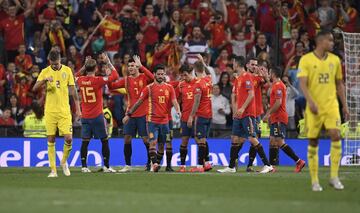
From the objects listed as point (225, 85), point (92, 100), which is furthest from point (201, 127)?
point (225, 85)

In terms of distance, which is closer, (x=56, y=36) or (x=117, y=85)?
(x=117, y=85)

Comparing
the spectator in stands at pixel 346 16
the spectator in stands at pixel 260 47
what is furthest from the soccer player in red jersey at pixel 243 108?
the spectator in stands at pixel 346 16

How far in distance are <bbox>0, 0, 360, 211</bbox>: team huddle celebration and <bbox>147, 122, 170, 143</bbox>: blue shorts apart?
27 mm

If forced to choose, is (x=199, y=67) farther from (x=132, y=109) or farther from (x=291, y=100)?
(x=291, y=100)

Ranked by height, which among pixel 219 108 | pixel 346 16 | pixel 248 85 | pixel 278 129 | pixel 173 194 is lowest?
pixel 173 194

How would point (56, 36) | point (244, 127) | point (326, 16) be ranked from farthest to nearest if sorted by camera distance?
point (326, 16) → point (56, 36) → point (244, 127)

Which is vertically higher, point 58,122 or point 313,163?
point 58,122

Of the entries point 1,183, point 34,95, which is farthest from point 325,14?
point 1,183

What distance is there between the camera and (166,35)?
29828 millimetres

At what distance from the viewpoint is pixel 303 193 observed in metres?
14.3

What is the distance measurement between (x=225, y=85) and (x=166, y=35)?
2.93 metres

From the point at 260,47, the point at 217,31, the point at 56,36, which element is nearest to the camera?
the point at 56,36

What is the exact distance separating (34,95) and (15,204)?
15.7 meters

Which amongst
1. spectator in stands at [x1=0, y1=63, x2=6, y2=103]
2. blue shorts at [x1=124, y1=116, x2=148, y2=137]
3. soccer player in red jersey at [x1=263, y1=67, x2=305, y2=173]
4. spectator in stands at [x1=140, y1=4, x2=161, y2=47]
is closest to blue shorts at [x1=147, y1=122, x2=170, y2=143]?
blue shorts at [x1=124, y1=116, x2=148, y2=137]
